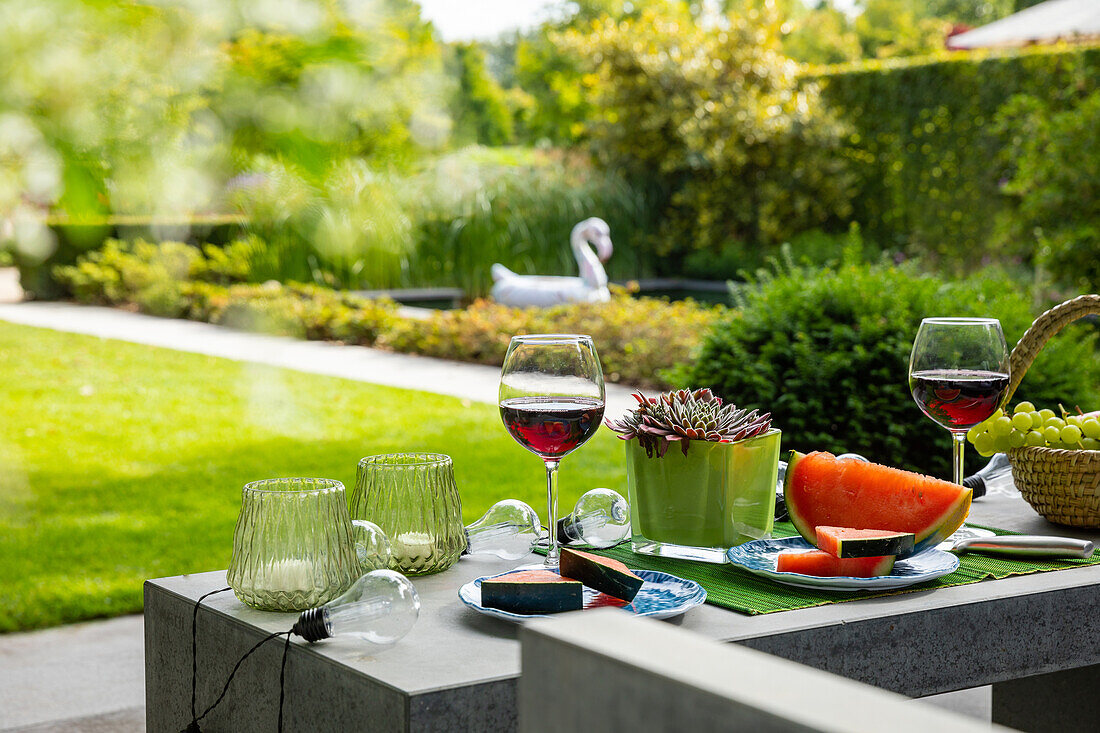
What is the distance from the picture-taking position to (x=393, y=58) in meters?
0.79

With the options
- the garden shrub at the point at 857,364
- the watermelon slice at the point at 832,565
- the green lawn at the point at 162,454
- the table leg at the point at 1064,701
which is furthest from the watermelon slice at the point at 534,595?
the garden shrub at the point at 857,364

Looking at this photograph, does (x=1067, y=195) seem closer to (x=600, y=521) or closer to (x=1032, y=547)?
(x=1032, y=547)

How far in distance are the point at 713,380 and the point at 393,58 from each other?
11.8 feet

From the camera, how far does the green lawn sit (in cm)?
409

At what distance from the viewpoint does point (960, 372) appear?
5.99 feet

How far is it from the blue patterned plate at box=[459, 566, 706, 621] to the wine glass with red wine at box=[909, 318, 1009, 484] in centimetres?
58

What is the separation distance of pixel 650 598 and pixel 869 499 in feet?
1.34

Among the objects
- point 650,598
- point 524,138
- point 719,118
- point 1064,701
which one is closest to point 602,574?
point 650,598

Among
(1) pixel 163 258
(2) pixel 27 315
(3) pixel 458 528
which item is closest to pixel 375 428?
(2) pixel 27 315

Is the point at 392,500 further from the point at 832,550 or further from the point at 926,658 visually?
the point at 926,658

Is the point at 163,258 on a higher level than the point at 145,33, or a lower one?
lower

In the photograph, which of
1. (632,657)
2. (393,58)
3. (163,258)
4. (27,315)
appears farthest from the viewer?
(27,315)

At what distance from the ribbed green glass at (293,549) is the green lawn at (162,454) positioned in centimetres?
141

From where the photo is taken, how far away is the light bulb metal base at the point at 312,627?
1317 millimetres
